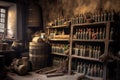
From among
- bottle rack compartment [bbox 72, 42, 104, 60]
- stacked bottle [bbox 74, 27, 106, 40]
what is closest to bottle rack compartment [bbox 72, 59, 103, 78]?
bottle rack compartment [bbox 72, 42, 104, 60]

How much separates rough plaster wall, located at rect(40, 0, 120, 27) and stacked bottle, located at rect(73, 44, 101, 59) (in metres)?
1.06

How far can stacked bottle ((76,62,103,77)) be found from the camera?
3.64m

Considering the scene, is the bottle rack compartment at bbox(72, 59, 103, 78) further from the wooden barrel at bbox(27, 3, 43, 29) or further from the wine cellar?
the wooden barrel at bbox(27, 3, 43, 29)

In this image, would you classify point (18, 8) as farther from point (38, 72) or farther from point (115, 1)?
point (115, 1)

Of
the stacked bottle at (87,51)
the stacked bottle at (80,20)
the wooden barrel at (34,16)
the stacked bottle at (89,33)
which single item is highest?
the wooden barrel at (34,16)

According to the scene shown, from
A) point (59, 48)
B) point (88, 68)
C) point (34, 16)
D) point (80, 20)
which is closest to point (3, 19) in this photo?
point (34, 16)

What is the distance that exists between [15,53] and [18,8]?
1824mm

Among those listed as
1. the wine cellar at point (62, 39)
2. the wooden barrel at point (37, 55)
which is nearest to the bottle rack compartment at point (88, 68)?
the wine cellar at point (62, 39)

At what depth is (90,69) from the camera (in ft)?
12.6

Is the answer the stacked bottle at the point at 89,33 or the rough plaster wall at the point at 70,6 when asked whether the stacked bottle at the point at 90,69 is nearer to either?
the stacked bottle at the point at 89,33

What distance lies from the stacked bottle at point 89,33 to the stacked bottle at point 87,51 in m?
0.25

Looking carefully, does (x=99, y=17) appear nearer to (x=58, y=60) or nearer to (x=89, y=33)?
(x=89, y=33)

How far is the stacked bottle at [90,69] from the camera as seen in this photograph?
3638 mm

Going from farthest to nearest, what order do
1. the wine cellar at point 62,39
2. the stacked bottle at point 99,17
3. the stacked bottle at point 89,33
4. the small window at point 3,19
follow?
1. the small window at point 3,19
2. the stacked bottle at point 89,33
3. the wine cellar at point 62,39
4. the stacked bottle at point 99,17
